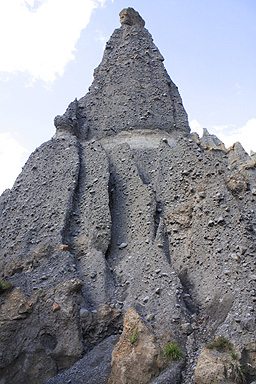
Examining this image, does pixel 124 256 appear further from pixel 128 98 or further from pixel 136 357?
pixel 128 98

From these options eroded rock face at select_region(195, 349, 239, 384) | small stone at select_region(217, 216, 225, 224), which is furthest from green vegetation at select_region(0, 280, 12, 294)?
small stone at select_region(217, 216, 225, 224)

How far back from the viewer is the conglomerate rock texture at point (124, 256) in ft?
16.9

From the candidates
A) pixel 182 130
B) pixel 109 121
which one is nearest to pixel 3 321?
pixel 109 121

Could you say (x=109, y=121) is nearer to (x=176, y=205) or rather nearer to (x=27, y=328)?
(x=176, y=205)

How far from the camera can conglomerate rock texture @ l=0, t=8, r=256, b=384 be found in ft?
16.9

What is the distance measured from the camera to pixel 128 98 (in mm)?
10695

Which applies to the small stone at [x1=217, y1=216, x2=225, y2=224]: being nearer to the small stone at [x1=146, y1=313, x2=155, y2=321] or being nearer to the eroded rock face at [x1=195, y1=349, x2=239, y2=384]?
the small stone at [x1=146, y1=313, x2=155, y2=321]

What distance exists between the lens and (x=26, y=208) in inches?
318

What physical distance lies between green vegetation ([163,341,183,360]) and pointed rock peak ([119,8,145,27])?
40.3ft

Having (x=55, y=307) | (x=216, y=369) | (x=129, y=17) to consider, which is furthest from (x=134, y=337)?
(x=129, y=17)

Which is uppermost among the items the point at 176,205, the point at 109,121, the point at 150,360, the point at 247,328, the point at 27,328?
the point at 109,121

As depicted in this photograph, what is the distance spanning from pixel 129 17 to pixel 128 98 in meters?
4.84

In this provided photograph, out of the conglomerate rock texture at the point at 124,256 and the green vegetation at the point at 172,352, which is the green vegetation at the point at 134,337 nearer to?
the conglomerate rock texture at the point at 124,256

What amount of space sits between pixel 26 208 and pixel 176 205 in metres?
3.60
